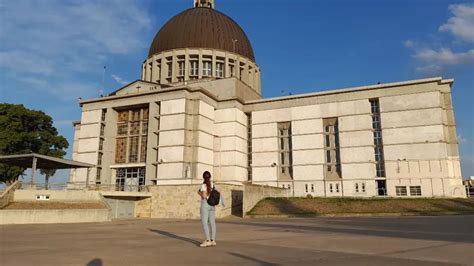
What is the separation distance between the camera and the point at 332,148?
4594cm

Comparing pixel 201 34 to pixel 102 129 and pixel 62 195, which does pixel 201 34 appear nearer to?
pixel 102 129

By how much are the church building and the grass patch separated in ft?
32.0

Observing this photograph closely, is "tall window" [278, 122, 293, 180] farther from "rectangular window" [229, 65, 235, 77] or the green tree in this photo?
the green tree

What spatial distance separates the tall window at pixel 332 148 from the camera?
45125 mm

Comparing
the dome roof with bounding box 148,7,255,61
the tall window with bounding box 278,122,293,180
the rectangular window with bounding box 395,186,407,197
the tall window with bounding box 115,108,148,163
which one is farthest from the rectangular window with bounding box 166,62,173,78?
the rectangular window with bounding box 395,186,407,197

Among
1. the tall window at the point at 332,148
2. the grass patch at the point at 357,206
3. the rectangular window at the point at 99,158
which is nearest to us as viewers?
the grass patch at the point at 357,206

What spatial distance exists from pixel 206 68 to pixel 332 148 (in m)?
23.1

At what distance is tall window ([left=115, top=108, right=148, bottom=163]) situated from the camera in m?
46.5

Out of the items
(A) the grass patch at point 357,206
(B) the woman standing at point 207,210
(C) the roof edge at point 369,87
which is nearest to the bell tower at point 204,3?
(C) the roof edge at point 369,87

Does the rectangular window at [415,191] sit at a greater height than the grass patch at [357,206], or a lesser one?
greater

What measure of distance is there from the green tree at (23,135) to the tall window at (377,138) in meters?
41.2

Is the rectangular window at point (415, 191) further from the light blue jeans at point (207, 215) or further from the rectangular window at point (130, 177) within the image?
the light blue jeans at point (207, 215)

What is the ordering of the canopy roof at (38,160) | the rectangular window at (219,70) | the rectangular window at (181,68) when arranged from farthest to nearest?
the rectangular window at (219,70), the rectangular window at (181,68), the canopy roof at (38,160)

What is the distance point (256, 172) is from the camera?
48.6 m
